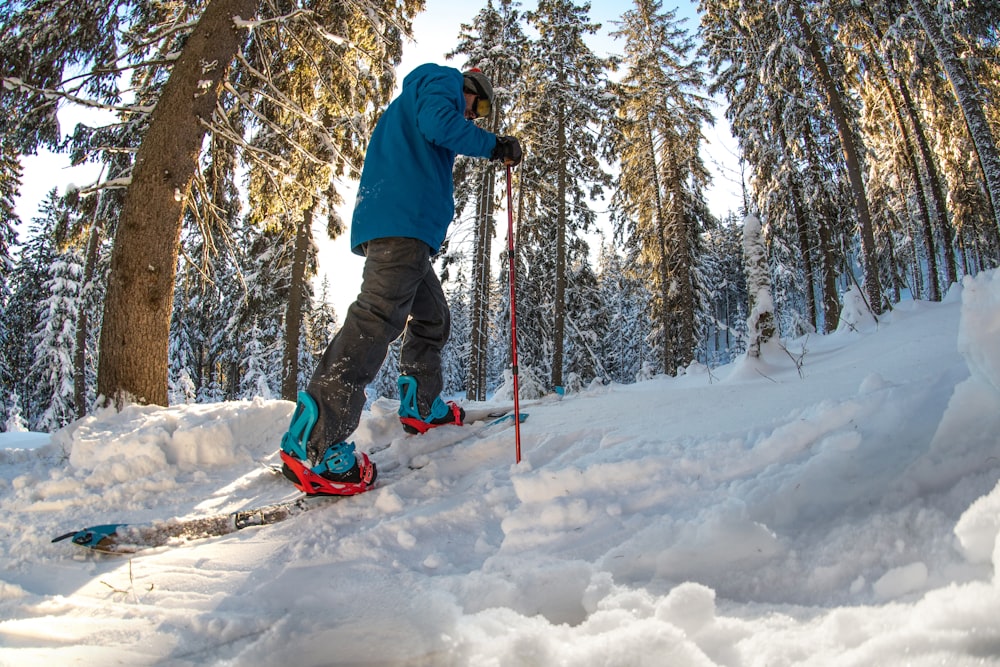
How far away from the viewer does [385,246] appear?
260 cm

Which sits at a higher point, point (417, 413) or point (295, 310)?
point (295, 310)

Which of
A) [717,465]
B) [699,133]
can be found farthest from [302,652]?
[699,133]

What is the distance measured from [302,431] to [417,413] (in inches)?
33.3

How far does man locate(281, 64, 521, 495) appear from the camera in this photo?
7.79ft

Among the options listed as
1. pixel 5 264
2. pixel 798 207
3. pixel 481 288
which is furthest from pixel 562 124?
pixel 5 264

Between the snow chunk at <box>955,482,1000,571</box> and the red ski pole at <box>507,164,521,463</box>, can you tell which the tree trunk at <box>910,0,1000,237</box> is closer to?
the red ski pole at <box>507,164,521,463</box>

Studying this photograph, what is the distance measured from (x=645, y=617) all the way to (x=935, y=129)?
23.7 metres

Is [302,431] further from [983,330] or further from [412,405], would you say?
[983,330]

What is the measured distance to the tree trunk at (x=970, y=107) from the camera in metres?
10.7

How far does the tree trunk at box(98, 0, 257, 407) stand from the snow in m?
1.73

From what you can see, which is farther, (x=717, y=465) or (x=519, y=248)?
(x=519, y=248)

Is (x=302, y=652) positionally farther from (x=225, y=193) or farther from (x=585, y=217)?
(x=585, y=217)

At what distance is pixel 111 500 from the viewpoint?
8.22 feet

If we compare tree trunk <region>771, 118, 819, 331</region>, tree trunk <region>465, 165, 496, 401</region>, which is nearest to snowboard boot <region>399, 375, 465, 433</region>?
tree trunk <region>465, 165, 496, 401</region>
